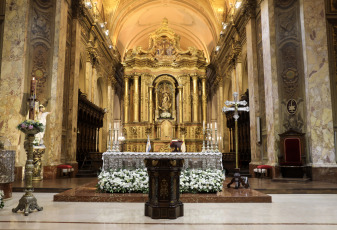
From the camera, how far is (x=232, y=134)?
19.1m

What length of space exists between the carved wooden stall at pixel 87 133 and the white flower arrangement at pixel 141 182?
23.7ft

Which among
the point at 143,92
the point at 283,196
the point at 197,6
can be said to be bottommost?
the point at 283,196

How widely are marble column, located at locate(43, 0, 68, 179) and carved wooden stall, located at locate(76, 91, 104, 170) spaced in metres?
3.28

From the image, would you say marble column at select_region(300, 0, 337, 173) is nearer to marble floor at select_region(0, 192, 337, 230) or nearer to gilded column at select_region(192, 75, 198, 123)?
marble floor at select_region(0, 192, 337, 230)

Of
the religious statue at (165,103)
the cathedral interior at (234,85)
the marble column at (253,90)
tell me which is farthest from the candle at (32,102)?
the religious statue at (165,103)

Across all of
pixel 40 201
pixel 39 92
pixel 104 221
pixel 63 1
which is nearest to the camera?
pixel 104 221

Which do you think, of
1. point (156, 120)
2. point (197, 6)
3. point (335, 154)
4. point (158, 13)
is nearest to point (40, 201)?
point (335, 154)

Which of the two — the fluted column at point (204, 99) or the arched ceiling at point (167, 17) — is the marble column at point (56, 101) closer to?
the arched ceiling at point (167, 17)

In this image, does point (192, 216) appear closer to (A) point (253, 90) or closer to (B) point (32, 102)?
(B) point (32, 102)

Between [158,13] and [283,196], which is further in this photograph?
[158,13]

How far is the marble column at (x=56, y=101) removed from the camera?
1073 centimetres

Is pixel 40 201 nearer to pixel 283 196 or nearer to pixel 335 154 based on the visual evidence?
pixel 283 196

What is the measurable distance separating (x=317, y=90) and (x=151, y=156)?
5952mm

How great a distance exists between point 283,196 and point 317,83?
459 cm
